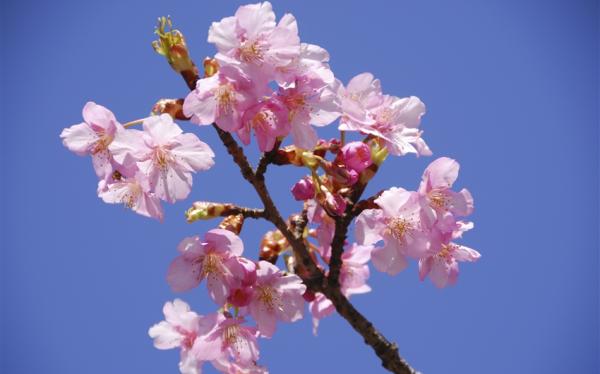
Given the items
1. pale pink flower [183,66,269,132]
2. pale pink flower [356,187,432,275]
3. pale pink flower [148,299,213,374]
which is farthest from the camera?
pale pink flower [148,299,213,374]

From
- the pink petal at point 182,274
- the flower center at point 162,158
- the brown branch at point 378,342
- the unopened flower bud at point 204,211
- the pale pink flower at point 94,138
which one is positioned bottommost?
the brown branch at point 378,342

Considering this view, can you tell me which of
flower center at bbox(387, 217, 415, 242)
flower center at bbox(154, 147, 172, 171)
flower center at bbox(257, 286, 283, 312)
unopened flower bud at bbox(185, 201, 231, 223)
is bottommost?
flower center at bbox(387, 217, 415, 242)

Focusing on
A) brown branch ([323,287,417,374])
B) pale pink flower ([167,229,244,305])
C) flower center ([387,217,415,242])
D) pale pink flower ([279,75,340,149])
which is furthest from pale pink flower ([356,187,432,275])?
pale pink flower ([167,229,244,305])

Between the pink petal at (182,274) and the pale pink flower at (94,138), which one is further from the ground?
the pale pink flower at (94,138)

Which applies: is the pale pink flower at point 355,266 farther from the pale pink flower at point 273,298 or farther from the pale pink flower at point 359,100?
the pale pink flower at point 359,100

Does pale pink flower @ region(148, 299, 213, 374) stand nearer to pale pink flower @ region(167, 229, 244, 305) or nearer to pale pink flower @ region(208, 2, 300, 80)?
pale pink flower @ region(167, 229, 244, 305)

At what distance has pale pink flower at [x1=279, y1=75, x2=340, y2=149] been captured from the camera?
68.0 inches

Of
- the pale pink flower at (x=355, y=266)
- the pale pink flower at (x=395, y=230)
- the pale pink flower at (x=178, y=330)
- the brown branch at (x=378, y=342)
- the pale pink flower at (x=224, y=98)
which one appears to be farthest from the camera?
the pale pink flower at (x=355, y=266)

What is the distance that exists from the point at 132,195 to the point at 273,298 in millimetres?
594

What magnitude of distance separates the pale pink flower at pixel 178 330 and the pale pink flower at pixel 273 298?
337 millimetres

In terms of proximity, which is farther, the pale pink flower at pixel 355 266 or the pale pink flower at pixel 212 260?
the pale pink flower at pixel 355 266

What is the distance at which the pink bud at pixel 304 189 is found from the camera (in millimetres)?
1955

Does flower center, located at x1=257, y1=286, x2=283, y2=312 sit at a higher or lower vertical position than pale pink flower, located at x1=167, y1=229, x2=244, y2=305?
lower

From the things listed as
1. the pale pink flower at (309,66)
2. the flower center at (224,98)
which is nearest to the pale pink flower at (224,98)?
the flower center at (224,98)
